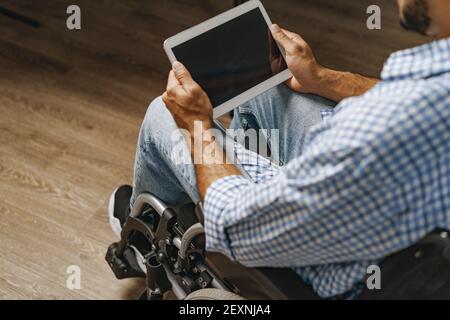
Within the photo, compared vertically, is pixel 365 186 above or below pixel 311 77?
below

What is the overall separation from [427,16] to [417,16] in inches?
0.6

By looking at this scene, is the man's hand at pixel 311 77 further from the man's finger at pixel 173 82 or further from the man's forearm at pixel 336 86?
the man's finger at pixel 173 82

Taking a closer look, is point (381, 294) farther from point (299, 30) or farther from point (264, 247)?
point (299, 30)

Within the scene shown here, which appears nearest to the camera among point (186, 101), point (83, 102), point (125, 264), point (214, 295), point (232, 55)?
point (214, 295)

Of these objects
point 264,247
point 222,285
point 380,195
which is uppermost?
point 380,195

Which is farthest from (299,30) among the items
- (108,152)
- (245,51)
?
(245,51)

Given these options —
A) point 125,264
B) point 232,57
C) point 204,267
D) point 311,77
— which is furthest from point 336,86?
point 125,264

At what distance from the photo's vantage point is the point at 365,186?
2.51 feet

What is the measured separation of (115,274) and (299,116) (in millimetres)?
636

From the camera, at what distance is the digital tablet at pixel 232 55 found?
1.16 meters

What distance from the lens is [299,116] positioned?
1229 mm

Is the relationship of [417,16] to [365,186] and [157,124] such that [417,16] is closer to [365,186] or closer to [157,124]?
[365,186]

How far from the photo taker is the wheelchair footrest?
144cm
